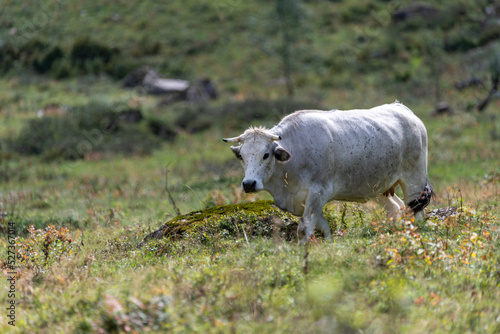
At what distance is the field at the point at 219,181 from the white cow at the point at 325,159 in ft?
1.78

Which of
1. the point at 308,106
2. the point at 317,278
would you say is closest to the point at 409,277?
the point at 317,278

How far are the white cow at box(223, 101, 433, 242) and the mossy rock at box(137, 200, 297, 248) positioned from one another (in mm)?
626

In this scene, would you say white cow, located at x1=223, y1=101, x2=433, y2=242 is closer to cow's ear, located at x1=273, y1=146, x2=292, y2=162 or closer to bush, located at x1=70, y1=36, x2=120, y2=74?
cow's ear, located at x1=273, y1=146, x2=292, y2=162

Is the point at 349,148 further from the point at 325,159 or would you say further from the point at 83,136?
the point at 83,136

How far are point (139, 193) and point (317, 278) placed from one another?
1247 centimetres

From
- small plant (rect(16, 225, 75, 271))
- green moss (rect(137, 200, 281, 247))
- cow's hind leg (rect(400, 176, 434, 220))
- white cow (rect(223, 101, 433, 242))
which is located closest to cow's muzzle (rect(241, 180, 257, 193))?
white cow (rect(223, 101, 433, 242))

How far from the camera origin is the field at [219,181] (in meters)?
5.98

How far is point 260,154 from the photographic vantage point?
8.62 m

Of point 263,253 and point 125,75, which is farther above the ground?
point 263,253

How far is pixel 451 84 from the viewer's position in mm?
36781

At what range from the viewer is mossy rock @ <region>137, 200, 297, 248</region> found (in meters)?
9.56

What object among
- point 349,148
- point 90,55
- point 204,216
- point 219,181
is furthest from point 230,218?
point 90,55

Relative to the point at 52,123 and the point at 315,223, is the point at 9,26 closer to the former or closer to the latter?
the point at 52,123

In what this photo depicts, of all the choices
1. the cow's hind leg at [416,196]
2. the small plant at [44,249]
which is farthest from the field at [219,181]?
the cow's hind leg at [416,196]
